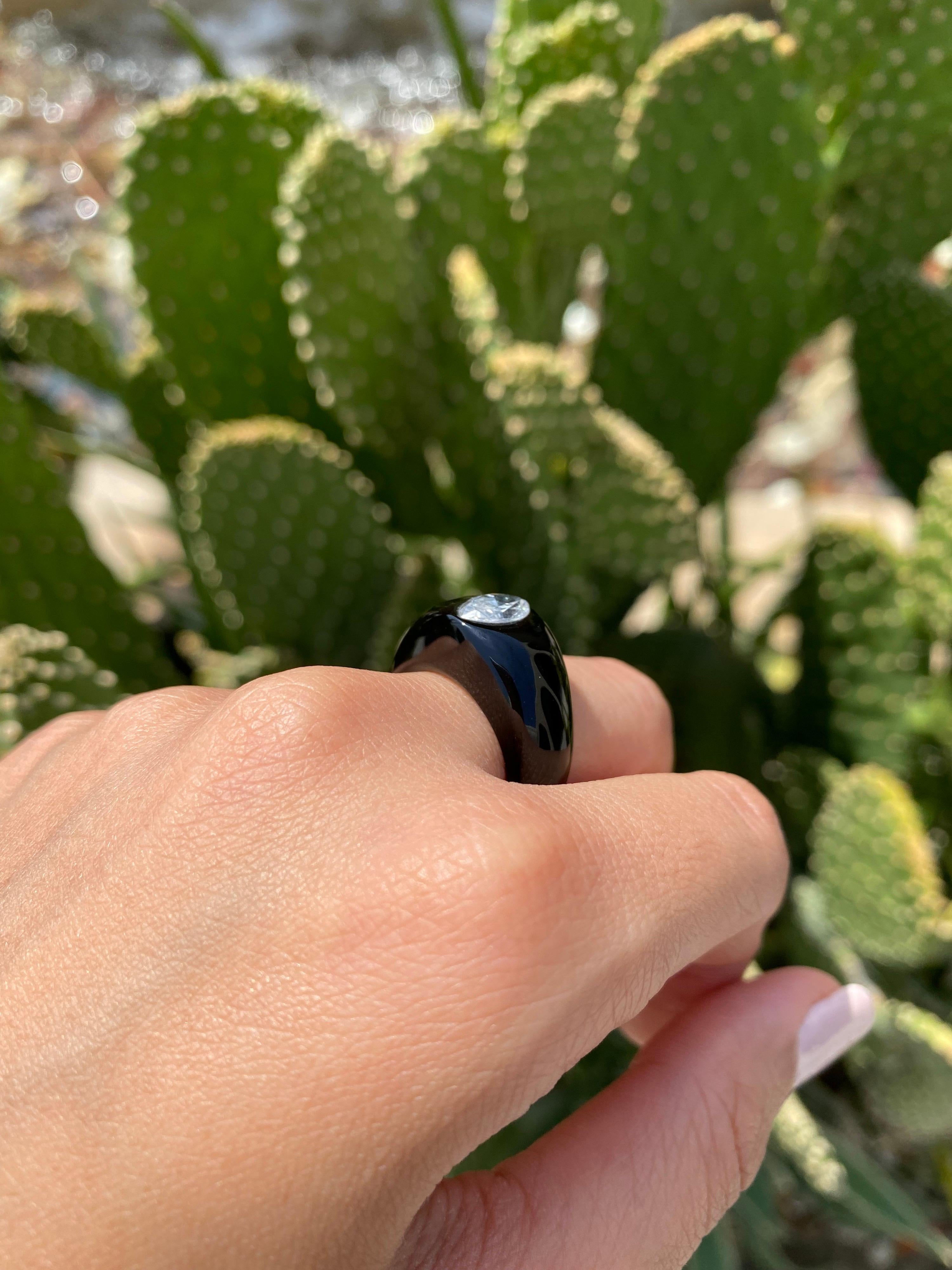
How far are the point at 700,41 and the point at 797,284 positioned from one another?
6.9 inches

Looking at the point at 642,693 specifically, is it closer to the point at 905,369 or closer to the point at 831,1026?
the point at 831,1026

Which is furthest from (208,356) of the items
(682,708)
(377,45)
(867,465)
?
(377,45)

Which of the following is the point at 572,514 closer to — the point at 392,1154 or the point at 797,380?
the point at 392,1154

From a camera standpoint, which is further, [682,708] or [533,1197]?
[682,708]

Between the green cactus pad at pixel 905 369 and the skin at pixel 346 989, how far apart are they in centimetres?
45

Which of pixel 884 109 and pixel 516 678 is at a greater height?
pixel 884 109

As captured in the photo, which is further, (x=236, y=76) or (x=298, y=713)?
(x=236, y=76)

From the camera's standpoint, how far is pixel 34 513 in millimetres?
626

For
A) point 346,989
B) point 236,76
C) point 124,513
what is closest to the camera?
point 346,989

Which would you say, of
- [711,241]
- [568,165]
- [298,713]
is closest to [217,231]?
[568,165]

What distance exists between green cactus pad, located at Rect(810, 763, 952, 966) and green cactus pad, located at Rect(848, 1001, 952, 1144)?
1.6 inches

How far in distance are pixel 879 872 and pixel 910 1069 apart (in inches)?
6.6

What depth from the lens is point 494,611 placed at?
35 cm

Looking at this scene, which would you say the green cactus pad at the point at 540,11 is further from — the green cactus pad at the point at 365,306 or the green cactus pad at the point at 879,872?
the green cactus pad at the point at 879,872
